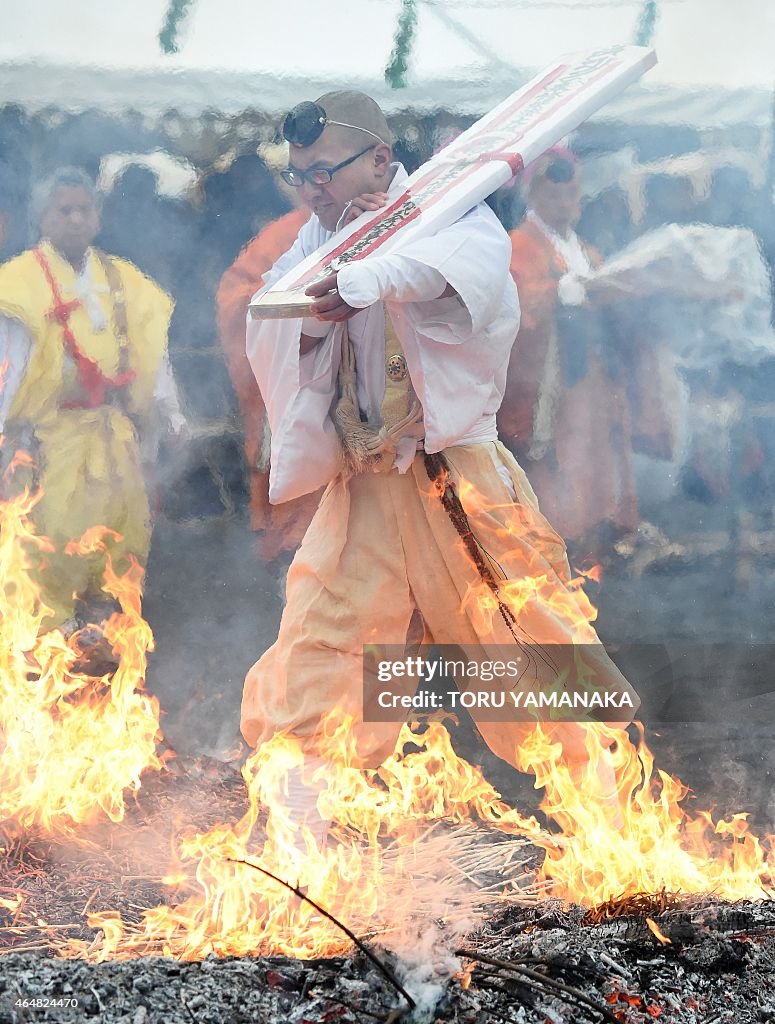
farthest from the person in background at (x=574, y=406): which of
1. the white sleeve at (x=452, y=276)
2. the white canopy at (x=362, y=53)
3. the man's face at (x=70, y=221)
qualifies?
the man's face at (x=70, y=221)

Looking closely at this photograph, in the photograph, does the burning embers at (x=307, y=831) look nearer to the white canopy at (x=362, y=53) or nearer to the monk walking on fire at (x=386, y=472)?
the monk walking on fire at (x=386, y=472)

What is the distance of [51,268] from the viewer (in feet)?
14.1

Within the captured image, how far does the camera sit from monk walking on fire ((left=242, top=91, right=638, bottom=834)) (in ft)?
10.9

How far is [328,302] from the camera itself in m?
3.08

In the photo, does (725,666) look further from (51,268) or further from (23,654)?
(51,268)

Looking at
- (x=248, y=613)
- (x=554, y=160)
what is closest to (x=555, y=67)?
(x=554, y=160)

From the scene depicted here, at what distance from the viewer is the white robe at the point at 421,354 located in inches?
129

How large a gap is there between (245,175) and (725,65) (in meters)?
1.78

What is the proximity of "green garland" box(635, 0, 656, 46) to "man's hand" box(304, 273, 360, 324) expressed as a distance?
1642 mm

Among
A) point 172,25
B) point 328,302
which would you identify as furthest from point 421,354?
point 172,25

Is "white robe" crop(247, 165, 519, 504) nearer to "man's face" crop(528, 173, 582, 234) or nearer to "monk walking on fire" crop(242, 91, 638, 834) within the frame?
"monk walking on fire" crop(242, 91, 638, 834)

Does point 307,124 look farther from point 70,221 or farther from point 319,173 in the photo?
point 70,221

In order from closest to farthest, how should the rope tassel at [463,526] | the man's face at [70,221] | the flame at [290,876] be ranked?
1. the flame at [290,876]
2. the rope tassel at [463,526]
3. the man's face at [70,221]

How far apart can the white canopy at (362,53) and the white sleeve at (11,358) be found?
813 millimetres
